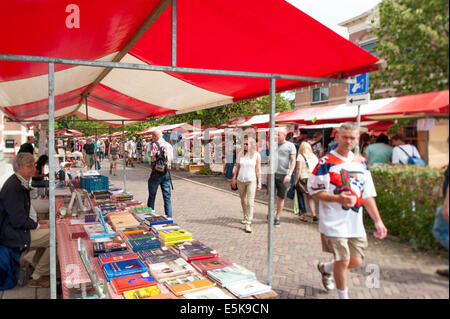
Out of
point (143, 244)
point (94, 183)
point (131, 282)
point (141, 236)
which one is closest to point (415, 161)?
point (131, 282)

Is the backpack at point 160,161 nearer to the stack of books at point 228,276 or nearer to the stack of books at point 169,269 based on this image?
the stack of books at point 169,269

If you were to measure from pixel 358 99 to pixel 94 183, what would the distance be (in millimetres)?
6701

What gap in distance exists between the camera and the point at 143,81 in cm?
570

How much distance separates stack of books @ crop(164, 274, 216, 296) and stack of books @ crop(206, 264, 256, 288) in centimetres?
7

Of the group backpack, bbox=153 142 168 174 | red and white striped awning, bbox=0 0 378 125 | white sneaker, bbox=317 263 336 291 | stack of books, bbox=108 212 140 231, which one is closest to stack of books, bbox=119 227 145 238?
stack of books, bbox=108 212 140 231

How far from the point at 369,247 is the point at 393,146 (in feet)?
1.93

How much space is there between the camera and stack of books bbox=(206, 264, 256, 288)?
2.84 metres

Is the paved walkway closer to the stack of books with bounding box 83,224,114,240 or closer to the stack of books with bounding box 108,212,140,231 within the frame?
the stack of books with bounding box 83,224,114,240

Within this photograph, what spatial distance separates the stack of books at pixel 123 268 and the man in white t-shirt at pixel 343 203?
5.98 ft

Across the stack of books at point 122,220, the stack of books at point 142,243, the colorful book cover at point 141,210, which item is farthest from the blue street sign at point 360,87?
the colorful book cover at point 141,210

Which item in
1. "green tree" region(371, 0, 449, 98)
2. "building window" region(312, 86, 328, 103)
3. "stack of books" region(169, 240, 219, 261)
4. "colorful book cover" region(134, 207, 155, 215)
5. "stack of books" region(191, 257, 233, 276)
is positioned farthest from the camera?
"colorful book cover" region(134, 207, 155, 215)

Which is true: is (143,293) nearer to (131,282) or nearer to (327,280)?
(131,282)

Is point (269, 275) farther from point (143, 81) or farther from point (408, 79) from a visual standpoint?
point (143, 81)
